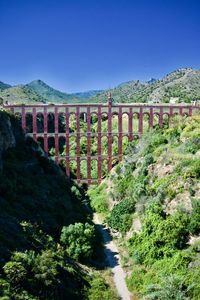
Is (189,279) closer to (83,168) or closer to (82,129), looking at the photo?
(83,168)

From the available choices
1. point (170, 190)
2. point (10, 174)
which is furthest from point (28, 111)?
point (170, 190)

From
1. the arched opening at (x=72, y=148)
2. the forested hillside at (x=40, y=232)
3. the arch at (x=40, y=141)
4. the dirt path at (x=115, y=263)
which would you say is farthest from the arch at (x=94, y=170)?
the dirt path at (x=115, y=263)

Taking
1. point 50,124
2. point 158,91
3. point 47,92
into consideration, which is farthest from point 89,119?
point 47,92

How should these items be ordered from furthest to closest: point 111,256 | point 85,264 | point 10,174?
point 10,174 < point 111,256 < point 85,264

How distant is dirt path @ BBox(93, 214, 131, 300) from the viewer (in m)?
30.7

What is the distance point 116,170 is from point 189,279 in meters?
28.2

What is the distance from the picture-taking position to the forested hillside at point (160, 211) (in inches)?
1188

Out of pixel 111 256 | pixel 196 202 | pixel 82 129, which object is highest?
pixel 82 129

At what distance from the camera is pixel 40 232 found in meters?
33.4

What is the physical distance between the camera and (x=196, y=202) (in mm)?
35688

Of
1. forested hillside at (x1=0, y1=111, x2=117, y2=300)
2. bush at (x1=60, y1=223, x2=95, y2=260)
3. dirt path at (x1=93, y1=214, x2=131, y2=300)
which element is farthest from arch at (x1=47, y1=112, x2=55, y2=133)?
bush at (x1=60, y1=223, x2=95, y2=260)

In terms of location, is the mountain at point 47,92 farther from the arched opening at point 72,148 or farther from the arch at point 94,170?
the arch at point 94,170

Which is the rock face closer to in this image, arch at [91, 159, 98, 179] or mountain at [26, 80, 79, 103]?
arch at [91, 159, 98, 179]

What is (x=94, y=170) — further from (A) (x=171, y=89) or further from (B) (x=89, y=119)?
(A) (x=171, y=89)
